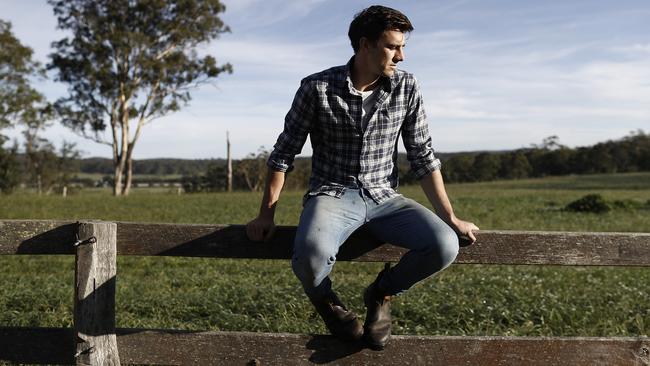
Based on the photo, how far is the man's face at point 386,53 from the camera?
343 centimetres

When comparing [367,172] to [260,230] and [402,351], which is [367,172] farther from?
[402,351]

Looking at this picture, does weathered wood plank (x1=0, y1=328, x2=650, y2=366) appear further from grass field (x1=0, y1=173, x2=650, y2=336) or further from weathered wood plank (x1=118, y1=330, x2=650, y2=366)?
grass field (x1=0, y1=173, x2=650, y2=336)

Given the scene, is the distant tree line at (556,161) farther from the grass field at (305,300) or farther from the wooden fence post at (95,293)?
the wooden fence post at (95,293)

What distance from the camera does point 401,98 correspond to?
360 cm

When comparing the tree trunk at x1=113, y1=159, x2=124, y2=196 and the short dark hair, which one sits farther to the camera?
the tree trunk at x1=113, y1=159, x2=124, y2=196

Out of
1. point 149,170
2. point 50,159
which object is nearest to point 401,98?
point 50,159

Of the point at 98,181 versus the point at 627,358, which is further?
the point at 98,181

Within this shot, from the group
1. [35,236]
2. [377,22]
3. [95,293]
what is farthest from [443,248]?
[35,236]

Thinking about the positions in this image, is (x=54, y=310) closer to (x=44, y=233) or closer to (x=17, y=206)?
(x=44, y=233)

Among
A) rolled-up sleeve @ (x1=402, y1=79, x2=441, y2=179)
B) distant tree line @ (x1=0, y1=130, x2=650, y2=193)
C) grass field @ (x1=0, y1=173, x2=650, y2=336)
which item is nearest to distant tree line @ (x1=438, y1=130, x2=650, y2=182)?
distant tree line @ (x1=0, y1=130, x2=650, y2=193)

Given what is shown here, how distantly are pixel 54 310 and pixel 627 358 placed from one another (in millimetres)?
5175

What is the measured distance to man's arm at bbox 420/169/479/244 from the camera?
341 cm

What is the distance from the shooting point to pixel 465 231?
3396 mm

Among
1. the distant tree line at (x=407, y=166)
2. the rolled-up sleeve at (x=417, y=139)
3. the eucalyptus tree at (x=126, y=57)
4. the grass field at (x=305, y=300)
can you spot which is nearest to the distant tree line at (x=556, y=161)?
the distant tree line at (x=407, y=166)
